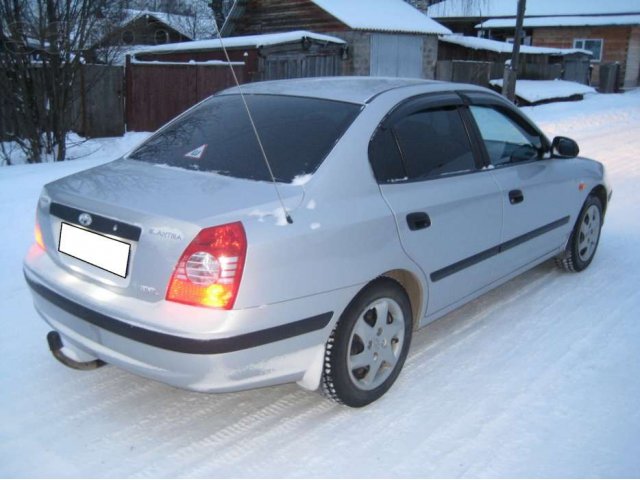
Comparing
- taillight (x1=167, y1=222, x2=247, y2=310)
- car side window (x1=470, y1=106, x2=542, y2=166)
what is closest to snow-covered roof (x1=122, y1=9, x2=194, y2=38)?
car side window (x1=470, y1=106, x2=542, y2=166)

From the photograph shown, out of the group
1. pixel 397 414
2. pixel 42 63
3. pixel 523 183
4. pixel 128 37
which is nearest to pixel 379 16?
pixel 128 37

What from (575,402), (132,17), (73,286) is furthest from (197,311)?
(132,17)

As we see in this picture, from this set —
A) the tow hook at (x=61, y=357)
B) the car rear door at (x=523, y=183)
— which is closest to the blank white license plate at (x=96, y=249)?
the tow hook at (x=61, y=357)

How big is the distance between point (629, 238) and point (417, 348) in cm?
346

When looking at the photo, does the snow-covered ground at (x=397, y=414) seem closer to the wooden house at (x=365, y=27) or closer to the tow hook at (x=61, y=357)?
the tow hook at (x=61, y=357)

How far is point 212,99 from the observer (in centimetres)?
409

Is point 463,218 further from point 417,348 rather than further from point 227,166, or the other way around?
point 227,166

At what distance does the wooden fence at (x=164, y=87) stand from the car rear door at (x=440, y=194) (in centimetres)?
1120

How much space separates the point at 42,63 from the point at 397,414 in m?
8.41

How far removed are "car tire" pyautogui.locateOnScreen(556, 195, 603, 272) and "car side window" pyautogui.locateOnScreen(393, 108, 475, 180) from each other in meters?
1.73

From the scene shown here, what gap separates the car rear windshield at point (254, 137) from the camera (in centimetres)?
317

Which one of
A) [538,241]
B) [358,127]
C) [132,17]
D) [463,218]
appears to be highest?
[132,17]

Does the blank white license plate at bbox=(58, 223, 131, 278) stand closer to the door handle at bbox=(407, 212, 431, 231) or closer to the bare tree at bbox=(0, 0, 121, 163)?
the door handle at bbox=(407, 212, 431, 231)

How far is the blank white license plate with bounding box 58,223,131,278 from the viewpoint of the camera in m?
2.79
